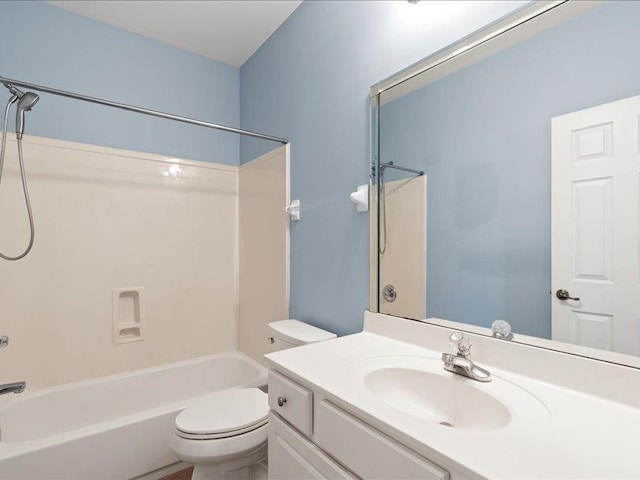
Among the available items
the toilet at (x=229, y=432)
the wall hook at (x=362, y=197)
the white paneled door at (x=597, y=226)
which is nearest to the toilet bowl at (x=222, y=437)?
the toilet at (x=229, y=432)

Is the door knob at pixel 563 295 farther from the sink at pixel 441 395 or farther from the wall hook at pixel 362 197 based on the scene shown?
the wall hook at pixel 362 197

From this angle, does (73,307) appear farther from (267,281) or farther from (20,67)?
(20,67)

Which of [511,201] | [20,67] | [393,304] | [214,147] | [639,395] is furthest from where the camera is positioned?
[214,147]

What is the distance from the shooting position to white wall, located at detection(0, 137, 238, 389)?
179cm

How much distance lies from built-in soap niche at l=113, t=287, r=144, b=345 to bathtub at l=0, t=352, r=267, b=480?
0.23 metres

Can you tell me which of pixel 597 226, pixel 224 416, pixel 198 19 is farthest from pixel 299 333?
pixel 198 19

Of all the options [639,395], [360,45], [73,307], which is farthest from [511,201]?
[73,307]

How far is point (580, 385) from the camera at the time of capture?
80 cm

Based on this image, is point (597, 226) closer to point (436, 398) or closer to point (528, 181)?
point (528, 181)

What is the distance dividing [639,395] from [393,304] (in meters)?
0.72

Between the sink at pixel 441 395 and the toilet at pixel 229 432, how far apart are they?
53cm

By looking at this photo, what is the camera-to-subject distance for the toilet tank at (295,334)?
149cm

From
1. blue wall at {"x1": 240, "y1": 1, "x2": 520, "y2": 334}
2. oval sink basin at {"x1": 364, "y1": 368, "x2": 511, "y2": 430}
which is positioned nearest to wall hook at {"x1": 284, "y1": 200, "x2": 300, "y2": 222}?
blue wall at {"x1": 240, "y1": 1, "x2": 520, "y2": 334}

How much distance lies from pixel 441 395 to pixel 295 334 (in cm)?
77
